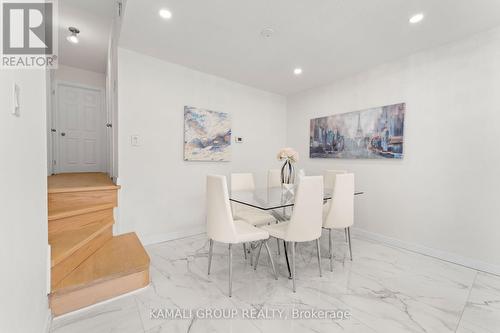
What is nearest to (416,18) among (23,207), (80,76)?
(23,207)

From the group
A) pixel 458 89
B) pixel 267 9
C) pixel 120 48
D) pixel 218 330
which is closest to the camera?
pixel 218 330

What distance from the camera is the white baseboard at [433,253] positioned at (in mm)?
2217

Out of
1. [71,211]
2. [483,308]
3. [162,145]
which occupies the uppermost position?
[162,145]

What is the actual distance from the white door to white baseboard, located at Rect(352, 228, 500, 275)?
5218 millimetres

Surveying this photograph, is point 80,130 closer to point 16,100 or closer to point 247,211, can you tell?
point 247,211

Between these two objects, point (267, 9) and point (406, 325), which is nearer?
point (406, 325)

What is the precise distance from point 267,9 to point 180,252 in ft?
8.79

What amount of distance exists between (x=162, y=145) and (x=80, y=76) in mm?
3145

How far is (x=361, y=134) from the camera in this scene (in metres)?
3.17

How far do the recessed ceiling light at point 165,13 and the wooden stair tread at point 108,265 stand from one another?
7.32ft

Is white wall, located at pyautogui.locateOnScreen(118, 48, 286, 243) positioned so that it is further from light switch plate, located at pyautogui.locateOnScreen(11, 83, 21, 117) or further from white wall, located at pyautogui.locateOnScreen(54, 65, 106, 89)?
white wall, located at pyautogui.locateOnScreen(54, 65, 106, 89)

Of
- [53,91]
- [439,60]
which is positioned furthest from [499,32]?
[53,91]

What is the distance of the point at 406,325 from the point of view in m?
1.48

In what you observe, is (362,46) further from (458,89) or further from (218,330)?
(218,330)
